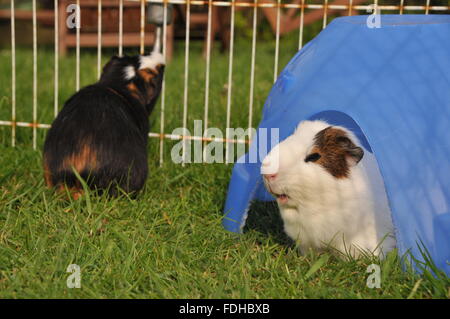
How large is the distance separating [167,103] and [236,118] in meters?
0.71

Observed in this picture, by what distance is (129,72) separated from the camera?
11.2 feet

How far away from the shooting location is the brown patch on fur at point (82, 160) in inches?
107

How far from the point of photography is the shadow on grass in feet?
8.53

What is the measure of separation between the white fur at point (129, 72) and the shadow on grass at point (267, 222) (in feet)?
3.47

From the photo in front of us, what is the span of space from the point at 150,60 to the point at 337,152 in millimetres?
1722

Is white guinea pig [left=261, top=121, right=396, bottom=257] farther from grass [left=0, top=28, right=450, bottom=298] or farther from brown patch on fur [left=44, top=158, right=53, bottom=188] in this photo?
brown patch on fur [left=44, top=158, right=53, bottom=188]

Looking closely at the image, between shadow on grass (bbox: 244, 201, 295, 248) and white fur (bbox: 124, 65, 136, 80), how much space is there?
106 cm

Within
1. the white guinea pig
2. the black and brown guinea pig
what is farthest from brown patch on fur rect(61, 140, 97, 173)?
the white guinea pig

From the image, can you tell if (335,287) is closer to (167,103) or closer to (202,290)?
(202,290)

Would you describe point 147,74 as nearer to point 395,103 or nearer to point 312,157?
point 312,157

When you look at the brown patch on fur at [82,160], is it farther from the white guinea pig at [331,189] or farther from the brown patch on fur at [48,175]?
the white guinea pig at [331,189]

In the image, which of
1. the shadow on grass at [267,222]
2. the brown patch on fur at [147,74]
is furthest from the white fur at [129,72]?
the shadow on grass at [267,222]
